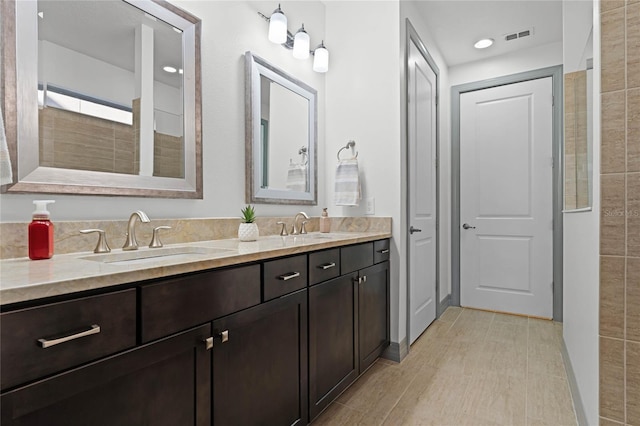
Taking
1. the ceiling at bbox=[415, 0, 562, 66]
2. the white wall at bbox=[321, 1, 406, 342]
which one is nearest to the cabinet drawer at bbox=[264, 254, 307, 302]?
the white wall at bbox=[321, 1, 406, 342]

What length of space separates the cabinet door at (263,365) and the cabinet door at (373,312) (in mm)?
581

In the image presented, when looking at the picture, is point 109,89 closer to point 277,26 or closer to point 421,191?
point 277,26

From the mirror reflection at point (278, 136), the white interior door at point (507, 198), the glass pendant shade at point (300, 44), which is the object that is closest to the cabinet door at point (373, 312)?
the mirror reflection at point (278, 136)

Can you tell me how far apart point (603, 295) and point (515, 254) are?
221 centimetres

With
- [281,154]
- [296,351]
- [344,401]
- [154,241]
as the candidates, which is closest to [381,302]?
[344,401]

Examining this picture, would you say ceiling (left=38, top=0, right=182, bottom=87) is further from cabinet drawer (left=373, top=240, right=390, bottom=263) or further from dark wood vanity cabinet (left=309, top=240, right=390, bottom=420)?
cabinet drawer (left=373, top=240, right=390, bottom=263)

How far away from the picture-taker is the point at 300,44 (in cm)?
221

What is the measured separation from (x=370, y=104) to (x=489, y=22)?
1.41 metres

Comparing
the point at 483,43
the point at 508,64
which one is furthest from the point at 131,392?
the point at 508,64

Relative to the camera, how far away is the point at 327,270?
5.42 ft

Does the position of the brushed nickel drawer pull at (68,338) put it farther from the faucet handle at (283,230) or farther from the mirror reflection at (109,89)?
the faucet handle at (283,230)

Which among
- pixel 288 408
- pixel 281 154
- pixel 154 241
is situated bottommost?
pixel 288 408

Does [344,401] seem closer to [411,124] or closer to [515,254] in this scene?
[411,124]

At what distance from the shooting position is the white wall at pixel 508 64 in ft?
10.4
